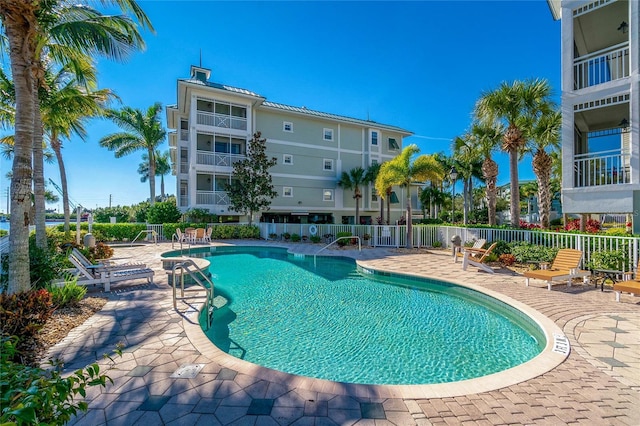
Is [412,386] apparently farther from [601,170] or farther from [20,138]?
[601,170]

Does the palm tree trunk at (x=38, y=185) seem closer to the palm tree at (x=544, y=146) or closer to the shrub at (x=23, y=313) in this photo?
the shrub at (x=23, y=313)

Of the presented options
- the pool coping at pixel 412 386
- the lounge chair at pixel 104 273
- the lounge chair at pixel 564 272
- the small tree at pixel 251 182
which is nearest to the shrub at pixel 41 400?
the pool coping at pixel 412 386

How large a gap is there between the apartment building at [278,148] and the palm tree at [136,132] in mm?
1635

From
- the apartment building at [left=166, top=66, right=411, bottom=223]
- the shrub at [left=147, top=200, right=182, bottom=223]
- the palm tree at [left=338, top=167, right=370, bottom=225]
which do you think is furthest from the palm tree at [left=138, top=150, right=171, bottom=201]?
the palm tree at [left=338, top=167, right=370, bottom=225]

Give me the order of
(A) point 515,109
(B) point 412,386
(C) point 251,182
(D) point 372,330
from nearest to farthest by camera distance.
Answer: (B) point 412,386 < (D) point 372,330 < (A) point 515,109 < (C) point 251,182

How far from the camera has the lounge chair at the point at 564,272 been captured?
808 centimetres

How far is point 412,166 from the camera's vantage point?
16609 mm

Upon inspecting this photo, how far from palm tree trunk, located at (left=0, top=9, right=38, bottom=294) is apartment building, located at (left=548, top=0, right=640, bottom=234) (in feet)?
52.6

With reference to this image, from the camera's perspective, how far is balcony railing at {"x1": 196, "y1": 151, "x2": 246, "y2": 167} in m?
23.0

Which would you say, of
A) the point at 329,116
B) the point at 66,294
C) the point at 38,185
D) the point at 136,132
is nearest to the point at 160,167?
the point at 136,132

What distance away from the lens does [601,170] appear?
1041cm

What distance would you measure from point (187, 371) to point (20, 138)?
18.4ft

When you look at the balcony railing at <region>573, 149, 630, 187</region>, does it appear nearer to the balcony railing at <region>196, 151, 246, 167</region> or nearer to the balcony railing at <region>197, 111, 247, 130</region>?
the balcony railing at <region>196, 151, 246, 167</region>

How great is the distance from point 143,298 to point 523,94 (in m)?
17.2
